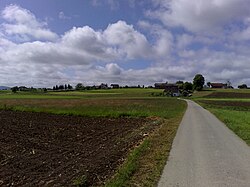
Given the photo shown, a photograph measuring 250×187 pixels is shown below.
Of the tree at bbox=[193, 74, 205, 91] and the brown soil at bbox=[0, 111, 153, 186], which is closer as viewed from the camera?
the brown soil at bbox=[0, 111, 153, 186]

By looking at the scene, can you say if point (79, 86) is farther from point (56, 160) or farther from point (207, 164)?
point (207, 164)

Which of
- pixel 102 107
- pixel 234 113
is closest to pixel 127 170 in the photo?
pixel 234 113

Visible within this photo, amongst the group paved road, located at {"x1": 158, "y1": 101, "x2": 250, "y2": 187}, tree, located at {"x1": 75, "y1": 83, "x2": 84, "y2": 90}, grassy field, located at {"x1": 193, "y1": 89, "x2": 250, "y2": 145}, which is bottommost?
grassy field, located at {"x1": 193, "y1": 89, "x2": 250, "y2": 145}

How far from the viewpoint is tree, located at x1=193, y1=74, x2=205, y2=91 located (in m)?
162

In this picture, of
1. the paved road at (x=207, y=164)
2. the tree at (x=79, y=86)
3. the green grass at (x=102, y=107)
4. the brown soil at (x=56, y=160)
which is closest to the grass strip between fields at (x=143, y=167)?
the paved road at (x=207, y=164)

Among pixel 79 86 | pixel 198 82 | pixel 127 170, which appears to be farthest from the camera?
pixel 79 86

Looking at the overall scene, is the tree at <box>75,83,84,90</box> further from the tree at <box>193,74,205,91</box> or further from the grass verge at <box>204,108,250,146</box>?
the grass verge at <box>204,108,250,146</box>

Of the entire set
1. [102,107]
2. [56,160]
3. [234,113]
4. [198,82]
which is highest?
[198,82]

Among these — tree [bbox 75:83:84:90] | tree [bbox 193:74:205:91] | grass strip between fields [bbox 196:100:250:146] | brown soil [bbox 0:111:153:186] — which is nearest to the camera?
brown soil [bbox 0:111:153:186]

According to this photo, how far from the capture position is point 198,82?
534 ft

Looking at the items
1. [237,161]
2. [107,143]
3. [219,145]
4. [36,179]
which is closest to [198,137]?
[219,145]

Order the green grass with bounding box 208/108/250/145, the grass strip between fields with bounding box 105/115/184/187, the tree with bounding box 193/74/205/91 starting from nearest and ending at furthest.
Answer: the grass strip between fields with bounding box 105/115/184/187 < the green grass with bounding box 208/108/250/145 < the tree with bounding box 193/74/205/91

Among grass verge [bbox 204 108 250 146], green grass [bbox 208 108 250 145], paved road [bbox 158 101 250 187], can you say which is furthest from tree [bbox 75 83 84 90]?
paved road [bbox 158 101 250 187]

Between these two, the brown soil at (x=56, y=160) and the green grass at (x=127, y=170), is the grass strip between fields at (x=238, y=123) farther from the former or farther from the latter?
the brown soil at (x=56, y=160)
